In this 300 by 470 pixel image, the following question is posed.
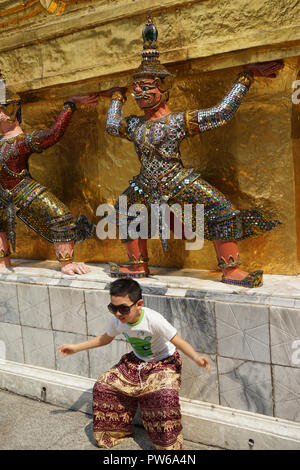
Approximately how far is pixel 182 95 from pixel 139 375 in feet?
7.01

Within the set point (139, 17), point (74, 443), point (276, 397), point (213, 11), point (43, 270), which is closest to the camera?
point (276, 397)

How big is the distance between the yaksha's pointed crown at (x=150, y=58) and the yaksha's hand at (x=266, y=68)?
0.56 meters

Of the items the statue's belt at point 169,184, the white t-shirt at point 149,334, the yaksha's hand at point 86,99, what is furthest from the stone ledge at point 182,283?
the yaksha's hand at point 86,99

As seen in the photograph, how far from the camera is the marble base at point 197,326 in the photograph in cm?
295

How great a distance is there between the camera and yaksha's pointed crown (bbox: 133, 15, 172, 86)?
340cm

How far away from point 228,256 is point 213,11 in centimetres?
177

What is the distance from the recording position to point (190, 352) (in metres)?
2.92

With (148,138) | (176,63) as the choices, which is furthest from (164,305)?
(176,63)

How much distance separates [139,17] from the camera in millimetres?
3936

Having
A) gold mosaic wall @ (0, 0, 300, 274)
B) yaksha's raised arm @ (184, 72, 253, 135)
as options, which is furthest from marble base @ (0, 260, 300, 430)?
yaksha's raised arm @ (184, 72, 253, 135)

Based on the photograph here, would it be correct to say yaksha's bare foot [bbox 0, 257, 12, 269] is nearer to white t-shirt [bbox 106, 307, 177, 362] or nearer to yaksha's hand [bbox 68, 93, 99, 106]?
yaksha's hand [bbox 68, 93, 99, 106]

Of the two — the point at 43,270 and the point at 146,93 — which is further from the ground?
the point at 146,93

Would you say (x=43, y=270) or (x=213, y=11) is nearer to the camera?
(x=213, y=11)

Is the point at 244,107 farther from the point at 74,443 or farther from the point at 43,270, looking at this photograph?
the point at 74,443
